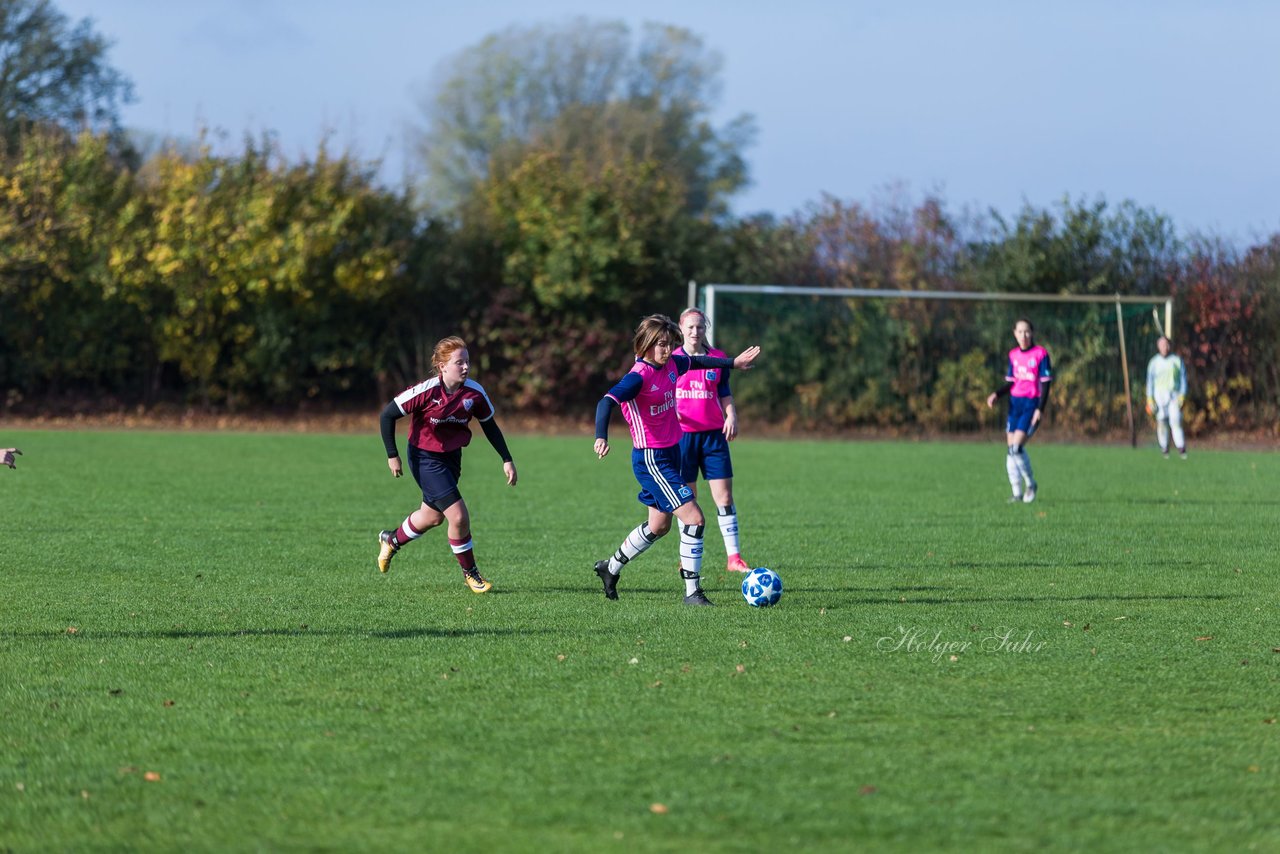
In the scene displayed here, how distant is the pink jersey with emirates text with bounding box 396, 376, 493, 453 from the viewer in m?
8.77

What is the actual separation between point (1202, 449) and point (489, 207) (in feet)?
51.2

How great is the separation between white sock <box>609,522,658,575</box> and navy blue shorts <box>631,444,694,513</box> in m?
0.17

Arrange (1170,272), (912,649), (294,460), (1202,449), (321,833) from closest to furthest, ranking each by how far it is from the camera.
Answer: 1. (321,833)
2. (912,649)
3. (294,460)
4. (1202,449)
5. (1170,272)

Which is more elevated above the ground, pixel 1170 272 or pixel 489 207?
pixel 489 207

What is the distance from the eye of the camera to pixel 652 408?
8547mm

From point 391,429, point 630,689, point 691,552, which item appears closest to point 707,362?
point 691,552

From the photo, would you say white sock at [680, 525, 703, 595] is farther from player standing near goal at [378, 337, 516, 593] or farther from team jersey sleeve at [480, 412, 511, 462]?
team jersey sleeve at [480, 412, 511, 462]

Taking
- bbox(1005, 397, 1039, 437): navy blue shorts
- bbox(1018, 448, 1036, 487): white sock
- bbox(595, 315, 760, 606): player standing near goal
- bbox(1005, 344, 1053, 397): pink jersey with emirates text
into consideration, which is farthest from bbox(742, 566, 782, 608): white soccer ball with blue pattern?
bbox(1005, 344, 1053, 397): pink jersey with emirates text

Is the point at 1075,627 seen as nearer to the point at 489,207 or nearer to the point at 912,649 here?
the point at 912,649

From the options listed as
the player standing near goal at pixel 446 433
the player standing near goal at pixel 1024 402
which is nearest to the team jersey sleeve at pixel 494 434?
the player standing near goal at pixel 446 433

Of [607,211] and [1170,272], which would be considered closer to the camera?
[1170,272]

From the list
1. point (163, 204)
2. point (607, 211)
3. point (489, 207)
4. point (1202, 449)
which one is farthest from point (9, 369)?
point (1202, 449)

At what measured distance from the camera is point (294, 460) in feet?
63.9

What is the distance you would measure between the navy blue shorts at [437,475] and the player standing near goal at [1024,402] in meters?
7.35
